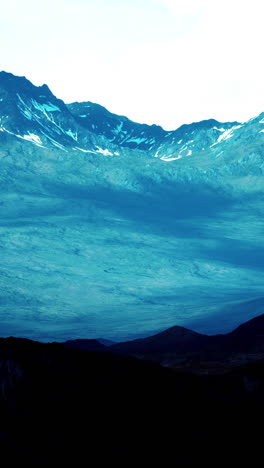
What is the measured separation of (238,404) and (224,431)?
4087 mm

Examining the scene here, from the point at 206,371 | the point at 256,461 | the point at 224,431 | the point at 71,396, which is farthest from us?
the point at 206,371

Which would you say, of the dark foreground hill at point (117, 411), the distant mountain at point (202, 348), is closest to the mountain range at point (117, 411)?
the dark foreground hill at point (117, 411)

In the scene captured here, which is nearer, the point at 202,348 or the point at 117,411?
the point at 117,411

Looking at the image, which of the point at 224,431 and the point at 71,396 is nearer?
the point at 224,431

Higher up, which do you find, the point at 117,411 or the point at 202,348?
the point at 202,348

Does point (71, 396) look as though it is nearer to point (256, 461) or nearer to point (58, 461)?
point (58, 461)

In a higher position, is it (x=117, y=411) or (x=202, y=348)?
(x=202, y=348)

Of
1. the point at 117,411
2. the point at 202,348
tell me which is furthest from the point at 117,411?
the point at 202,348

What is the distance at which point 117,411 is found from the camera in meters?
39.8

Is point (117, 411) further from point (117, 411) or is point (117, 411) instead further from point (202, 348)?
point (202, 348)

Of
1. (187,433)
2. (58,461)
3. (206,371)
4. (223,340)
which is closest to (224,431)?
(187,433)

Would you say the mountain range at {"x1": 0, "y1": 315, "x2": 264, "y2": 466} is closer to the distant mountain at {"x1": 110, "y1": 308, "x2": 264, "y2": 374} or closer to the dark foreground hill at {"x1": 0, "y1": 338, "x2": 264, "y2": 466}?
the dark foreground hill at {"x1": 0, "y1": 338, "x2": 264, "y2": 466}

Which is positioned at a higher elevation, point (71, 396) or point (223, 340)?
point (223, 340)

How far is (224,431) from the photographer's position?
3741cm
